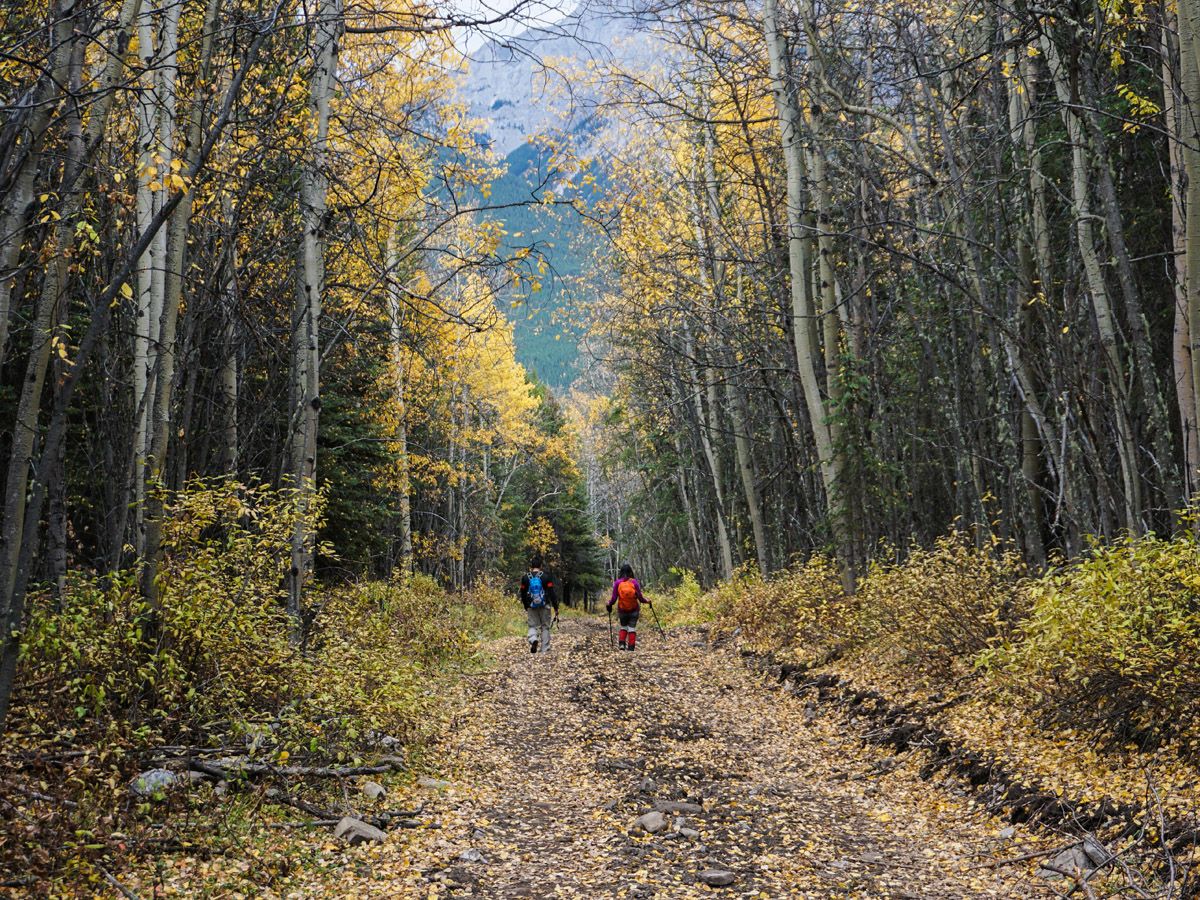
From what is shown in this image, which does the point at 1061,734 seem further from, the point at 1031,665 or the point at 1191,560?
the point at 1191,560

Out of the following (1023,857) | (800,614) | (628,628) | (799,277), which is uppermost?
(799,277)

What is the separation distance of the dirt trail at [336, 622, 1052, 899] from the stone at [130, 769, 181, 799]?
3.98 feet

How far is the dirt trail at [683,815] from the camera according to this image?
4492 millimetres

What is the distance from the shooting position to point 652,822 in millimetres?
5387

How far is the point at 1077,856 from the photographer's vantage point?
171 inches

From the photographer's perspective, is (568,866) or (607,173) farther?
(607,173)

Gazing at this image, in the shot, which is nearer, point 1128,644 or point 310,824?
point 310,824

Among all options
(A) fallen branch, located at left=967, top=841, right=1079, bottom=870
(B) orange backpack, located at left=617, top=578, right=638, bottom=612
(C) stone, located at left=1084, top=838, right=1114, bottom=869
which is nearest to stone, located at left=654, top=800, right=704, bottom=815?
(A) fallen branch, located at left=967, top=841, right=1079, bottom=870

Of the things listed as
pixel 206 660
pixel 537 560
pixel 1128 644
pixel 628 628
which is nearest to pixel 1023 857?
pixel 1128 644

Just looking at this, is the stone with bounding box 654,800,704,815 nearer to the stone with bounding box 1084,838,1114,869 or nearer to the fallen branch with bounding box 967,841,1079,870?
the fallen branch with bounding box 967,841,1079,870

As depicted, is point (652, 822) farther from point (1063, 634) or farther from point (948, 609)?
point (948, 609)

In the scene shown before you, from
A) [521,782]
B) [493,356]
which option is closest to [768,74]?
[521,782]

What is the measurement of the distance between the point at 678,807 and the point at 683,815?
0.12 metres

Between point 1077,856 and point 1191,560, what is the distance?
2.10 m
